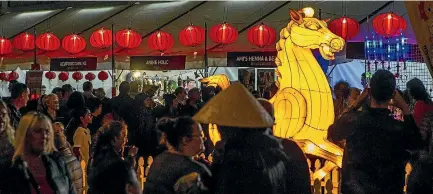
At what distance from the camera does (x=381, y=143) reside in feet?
16.4

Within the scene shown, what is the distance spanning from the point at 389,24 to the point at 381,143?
10.0 m

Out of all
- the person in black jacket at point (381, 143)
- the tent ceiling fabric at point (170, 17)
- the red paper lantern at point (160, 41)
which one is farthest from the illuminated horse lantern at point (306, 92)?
the red paper lantern at point (160, 41)

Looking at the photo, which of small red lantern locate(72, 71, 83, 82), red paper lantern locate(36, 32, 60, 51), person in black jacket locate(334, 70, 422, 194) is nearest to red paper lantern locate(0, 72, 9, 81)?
Answer: small red lantern locate(72, 71, 83, 82)

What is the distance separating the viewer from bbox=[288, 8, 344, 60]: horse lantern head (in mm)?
8180

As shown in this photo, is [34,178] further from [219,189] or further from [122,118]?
[122,118]

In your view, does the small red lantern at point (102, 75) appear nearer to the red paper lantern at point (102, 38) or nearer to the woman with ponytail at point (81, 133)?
the red paper lantern at point (102, 38)

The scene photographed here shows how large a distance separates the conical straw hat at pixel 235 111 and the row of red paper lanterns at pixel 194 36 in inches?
427

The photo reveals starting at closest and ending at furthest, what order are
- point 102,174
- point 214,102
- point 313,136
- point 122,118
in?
point 214,102 → point 102,174 → point 313,136 → point 122,118

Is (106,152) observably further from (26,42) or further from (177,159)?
(26,42)

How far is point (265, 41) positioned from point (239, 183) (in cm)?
1224

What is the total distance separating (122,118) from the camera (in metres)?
9.49

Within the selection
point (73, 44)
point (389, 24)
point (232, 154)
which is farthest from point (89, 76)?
point (232, 154)

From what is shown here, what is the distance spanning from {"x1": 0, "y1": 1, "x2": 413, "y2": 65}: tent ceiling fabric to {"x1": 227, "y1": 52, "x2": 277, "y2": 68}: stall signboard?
1.70ft

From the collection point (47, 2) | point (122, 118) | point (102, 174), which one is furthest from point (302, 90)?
point (47, 2)
